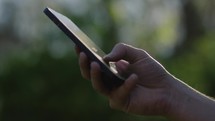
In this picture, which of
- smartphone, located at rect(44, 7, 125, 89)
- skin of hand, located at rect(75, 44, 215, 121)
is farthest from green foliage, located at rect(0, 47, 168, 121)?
smartphone, located at rect(44, 7, 125, 89)

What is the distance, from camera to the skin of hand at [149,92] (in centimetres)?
301

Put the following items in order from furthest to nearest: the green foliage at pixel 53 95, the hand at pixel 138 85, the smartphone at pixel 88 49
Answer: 1. the green foliage at pixel 53 95
2. the hand at pixel 138 85
3. the smartphone at pixel 88 49

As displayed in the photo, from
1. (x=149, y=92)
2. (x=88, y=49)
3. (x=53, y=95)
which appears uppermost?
(x=88, y=49)

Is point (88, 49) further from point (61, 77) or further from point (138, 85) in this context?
point (61, 77)

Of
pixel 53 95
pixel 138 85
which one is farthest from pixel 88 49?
pixel 53 95

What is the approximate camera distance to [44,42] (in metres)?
11.1

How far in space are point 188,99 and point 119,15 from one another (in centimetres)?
1346

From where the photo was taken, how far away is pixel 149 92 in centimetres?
308

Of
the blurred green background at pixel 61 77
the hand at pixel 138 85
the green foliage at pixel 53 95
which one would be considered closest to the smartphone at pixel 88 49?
the hand at pixel 138 85

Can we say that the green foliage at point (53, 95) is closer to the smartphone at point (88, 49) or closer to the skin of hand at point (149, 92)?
the skin of hand at point (149, 92)

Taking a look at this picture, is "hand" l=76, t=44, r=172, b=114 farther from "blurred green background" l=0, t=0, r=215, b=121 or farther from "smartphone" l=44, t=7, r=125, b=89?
"blurred green background" l=0, t=0, r=215, b=121

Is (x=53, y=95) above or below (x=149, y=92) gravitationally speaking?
Result: below

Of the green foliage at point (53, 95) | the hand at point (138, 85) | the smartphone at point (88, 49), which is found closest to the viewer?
the smartphone at point (88, 49)

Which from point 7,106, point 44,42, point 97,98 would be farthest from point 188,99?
point 44,42
